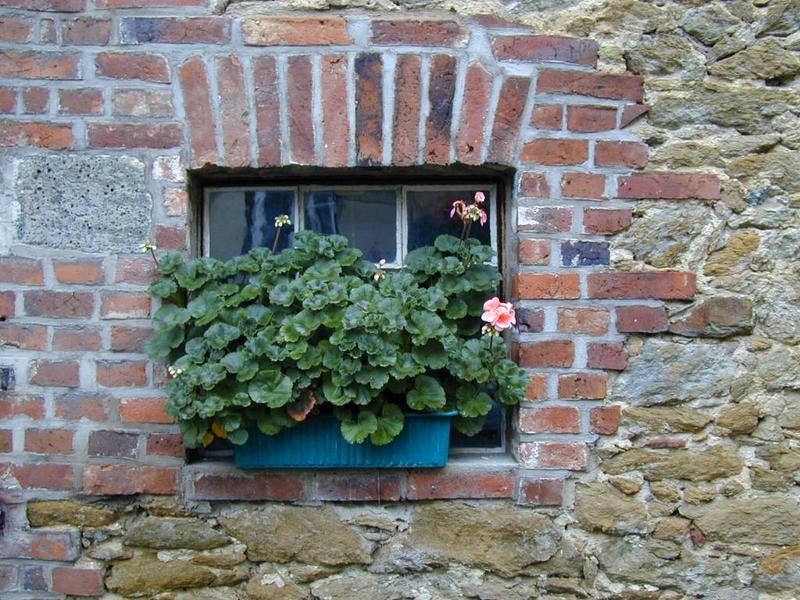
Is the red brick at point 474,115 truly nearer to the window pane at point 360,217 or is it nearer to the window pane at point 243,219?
the window pane at point 360,217

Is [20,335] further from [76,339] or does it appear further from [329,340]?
[329,340]

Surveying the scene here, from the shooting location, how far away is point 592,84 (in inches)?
85.9

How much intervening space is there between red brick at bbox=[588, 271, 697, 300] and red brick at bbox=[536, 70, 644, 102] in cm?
51

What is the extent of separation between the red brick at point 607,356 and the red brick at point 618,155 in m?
0.52

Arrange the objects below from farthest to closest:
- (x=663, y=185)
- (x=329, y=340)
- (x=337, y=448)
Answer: (x=663, y=185) → (x=337, y=448) → (x=329, y=340)

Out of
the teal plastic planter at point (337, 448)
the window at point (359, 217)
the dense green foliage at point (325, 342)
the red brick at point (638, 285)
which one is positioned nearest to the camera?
the dense green foliage at point (325, 342)

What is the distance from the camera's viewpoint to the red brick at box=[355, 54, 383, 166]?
7.00 feet

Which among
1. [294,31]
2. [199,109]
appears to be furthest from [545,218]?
[199,109]

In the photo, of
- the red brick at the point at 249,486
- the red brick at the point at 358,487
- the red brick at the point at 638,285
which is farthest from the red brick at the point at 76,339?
the red brick at the point at 638,285

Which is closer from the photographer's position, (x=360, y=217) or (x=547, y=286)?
(x=547, y=286)

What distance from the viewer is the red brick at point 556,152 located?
2170 mm

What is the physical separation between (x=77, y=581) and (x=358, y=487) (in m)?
0.83

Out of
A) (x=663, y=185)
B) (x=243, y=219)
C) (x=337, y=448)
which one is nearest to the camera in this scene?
(x=337, y=448)

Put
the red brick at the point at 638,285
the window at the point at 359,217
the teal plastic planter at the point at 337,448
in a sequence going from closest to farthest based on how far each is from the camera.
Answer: the teal plastic planter at the point at 337,448 → the red brick at the point at 638,285 → the window at the point at 359,217
